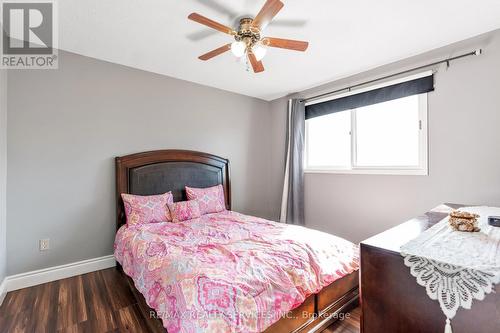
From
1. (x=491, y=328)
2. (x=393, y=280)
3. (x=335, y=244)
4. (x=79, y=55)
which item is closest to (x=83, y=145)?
(x=79, y=55)

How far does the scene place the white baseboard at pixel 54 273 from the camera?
84.5 inches

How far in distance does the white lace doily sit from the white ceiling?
1748 mm

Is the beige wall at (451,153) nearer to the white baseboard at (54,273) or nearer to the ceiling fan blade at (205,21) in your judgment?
the ceiling fan blade at (205,21)

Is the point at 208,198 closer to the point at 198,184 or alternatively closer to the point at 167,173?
the point at 198,184

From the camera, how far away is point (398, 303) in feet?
3.03

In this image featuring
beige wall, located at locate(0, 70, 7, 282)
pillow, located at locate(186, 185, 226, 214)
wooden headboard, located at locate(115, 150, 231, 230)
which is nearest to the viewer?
beige wall, located at locate(0, 70, 7, 282)

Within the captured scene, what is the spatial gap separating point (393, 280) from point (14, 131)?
318cm

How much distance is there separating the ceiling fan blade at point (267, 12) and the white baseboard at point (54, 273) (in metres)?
2.86

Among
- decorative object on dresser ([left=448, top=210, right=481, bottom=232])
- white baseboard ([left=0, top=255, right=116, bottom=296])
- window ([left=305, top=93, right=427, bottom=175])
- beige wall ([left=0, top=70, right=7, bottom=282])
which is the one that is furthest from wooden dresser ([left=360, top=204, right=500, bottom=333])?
beige wall ([left=0, top=70, right=7, bottom=282])

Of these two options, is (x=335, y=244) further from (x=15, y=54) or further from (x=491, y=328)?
(x=15, y=54)

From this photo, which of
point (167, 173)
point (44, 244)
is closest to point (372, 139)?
point (167, 173)

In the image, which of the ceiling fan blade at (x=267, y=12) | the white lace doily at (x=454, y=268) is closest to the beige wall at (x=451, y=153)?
the white lace doily at (x=454, y=268)

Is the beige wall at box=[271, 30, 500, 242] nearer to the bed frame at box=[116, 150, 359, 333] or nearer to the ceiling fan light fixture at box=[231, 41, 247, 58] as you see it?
the bed frame at box=[116, 150, 359, 333]

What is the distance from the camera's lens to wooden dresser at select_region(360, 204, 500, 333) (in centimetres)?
76
